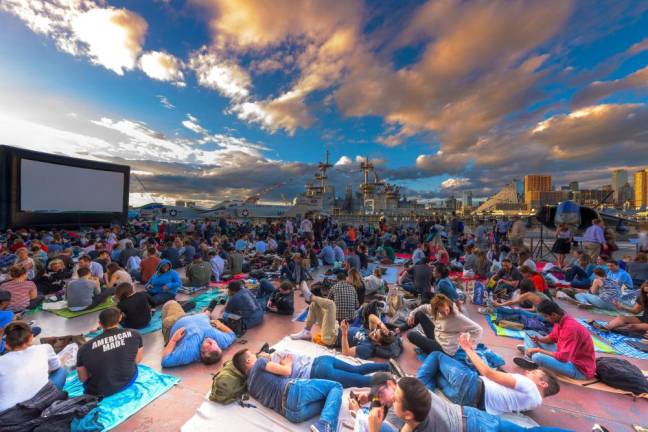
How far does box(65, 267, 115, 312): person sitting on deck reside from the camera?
5.59 m

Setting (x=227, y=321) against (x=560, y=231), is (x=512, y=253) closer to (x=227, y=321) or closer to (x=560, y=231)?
(x=560, y=231)

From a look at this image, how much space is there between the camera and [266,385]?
2809 mm

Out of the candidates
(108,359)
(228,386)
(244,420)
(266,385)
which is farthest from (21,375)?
(266,385)

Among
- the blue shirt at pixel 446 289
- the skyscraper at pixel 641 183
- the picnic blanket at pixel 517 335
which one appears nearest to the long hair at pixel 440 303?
the blue shirt at pixel 446 289

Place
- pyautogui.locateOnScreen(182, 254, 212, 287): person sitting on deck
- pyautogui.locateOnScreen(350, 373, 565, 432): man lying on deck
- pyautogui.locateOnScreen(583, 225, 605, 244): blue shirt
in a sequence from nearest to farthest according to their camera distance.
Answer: pyautogui.locateOnScreen(350, 373, 565, 432): man lying on deck
pyautogui.locateOnScreen(182, 254, 212, 287): person sitting on deck
pyautogui.locateOnScreen(583, 225, 605, 244): blue shirt

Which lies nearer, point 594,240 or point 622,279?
point 622,279

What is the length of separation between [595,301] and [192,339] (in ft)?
29.4

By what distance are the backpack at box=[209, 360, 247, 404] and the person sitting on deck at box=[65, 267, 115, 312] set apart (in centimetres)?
475

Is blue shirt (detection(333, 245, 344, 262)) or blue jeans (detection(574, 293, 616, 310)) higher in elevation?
blue shirt (detection(333, 245, 344, 262))

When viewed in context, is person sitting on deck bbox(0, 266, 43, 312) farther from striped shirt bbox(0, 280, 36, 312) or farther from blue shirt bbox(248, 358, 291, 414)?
blue shirt bbox(248, 358, 291, 414)

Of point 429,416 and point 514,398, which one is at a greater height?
point 429,416

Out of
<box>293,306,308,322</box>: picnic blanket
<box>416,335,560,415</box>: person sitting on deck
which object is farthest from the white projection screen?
<box>416,335,560,415</box>: person sitting on deck

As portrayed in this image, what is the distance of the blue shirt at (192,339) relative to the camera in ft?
12.2

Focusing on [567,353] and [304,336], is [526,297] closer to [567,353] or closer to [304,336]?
[567,353]
